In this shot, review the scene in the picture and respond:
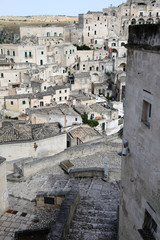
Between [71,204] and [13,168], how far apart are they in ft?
23.7

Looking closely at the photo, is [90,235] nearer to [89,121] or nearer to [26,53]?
[89,121]

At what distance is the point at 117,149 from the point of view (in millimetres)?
16750

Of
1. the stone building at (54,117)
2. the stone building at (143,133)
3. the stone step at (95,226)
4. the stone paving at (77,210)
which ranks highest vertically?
the stone building at (143,133)

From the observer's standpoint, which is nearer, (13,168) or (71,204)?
(71,204)

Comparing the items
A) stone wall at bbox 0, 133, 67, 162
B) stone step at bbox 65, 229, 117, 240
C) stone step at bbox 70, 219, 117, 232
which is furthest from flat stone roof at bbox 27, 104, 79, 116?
stone step at bbox 65, 229, 117, 240

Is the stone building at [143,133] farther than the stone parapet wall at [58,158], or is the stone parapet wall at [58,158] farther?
the stone parapet wall at [58,158]

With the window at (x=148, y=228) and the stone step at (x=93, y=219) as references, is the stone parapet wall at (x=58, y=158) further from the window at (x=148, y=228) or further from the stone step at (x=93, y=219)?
the window at (x=148, y=228)

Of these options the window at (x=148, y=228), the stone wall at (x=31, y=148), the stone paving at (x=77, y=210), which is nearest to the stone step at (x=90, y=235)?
the stone paving at (x=77, y=210)

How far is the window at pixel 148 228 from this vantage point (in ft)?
19.7

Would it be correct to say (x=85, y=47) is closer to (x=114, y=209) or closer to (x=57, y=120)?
(x=57, y=120)

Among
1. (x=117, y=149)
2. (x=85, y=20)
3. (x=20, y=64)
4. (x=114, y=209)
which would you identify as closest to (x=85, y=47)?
(x=85, y=20)

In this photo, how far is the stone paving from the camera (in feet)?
30.0

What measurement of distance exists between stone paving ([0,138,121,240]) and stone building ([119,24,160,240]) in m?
2.30

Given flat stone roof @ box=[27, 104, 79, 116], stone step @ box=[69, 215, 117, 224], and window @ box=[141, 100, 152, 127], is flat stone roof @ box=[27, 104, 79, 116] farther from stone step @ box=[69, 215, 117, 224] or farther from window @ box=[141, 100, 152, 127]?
window @ box=[141, 100, 152, 127]
